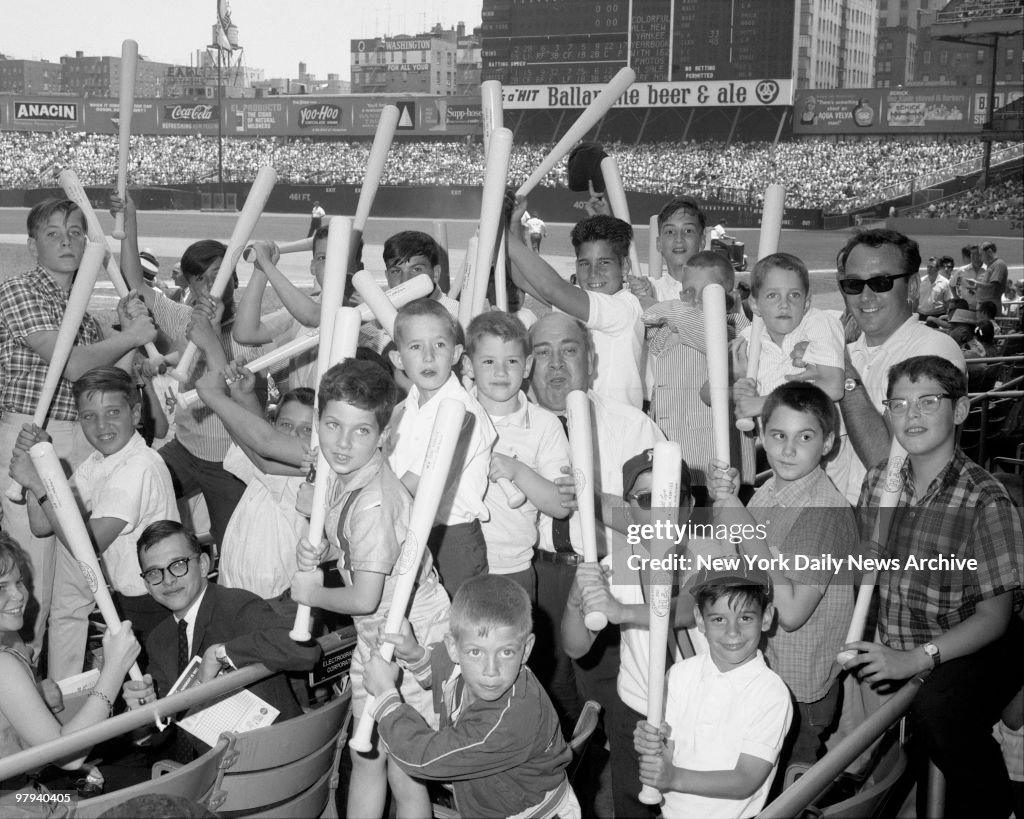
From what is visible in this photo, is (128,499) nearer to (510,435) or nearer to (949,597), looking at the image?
(510,435)

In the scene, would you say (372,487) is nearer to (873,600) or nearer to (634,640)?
(634,640)

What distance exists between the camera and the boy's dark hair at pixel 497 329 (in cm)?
324

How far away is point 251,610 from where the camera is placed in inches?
116

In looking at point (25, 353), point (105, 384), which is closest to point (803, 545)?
point (105, 384)

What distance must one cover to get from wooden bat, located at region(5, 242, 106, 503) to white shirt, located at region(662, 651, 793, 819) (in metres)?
2.38

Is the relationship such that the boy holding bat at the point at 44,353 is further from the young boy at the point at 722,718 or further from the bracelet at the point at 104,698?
the young boy at the point at 722,718

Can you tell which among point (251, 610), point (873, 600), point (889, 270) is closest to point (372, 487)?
point (251, 610)

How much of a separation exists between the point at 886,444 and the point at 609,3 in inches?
1637

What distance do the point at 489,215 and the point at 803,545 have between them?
1447mm

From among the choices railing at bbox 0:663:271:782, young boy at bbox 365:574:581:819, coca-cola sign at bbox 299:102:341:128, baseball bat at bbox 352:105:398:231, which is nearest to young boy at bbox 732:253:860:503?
young boy at bbox 365:574:581:819

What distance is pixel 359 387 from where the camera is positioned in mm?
2686

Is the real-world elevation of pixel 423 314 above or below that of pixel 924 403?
above

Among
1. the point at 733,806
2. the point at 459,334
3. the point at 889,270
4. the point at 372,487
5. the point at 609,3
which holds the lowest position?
the point at 733,806

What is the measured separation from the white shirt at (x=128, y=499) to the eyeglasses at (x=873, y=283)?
235cm
